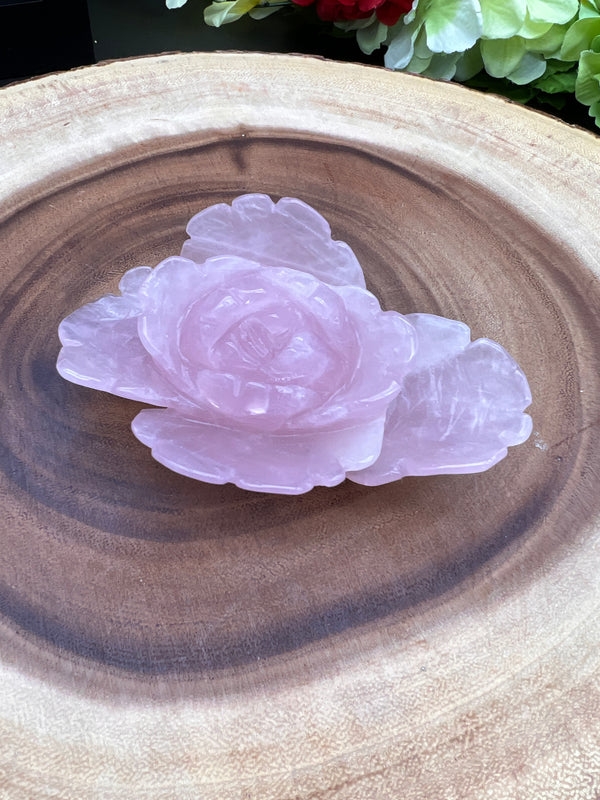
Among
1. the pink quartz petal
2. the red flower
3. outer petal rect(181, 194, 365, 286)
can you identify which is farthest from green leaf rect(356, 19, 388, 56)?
the pink quartz petal

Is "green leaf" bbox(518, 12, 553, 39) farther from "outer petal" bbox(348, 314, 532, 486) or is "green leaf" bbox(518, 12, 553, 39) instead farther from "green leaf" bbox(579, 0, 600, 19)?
"outer petal" bbox(348, 314, 532, 486)

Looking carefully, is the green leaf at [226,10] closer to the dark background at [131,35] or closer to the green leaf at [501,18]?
the dark background at [131,35]

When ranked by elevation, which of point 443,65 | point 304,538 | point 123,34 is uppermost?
point 443,65

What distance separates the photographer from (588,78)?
4.29ft

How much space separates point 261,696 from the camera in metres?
0.55

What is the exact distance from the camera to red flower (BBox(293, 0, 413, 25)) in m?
1.26

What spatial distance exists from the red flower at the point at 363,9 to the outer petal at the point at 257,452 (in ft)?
2.88

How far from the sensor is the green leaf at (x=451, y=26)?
119 centimetres

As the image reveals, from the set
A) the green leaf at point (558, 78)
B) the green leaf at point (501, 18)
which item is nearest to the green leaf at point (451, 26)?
the green leaf at point (501, 18)

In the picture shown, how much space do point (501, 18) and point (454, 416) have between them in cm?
81

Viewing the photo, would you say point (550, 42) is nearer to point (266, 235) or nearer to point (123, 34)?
point (266, 235)

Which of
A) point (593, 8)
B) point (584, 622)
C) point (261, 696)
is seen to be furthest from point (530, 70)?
point (261, 696)

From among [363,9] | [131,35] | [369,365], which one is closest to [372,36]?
[363,9]

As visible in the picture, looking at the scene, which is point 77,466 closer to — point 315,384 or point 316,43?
point 315,384
